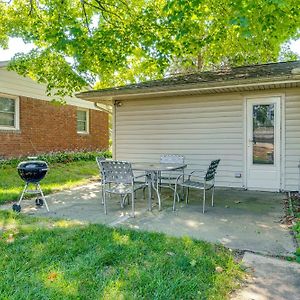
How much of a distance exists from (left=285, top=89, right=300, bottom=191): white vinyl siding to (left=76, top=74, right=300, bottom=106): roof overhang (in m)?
0.33

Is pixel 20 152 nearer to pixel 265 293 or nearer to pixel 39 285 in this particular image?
pixel 39 285

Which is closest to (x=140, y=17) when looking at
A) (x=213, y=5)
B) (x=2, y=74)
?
(x=213, y=5)

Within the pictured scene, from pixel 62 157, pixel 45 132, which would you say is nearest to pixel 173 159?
pixel 62 157

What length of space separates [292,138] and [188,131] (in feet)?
8.48

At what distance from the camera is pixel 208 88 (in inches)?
287

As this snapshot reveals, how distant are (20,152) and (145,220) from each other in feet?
28.5

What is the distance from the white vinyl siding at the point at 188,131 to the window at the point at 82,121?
7087 mm

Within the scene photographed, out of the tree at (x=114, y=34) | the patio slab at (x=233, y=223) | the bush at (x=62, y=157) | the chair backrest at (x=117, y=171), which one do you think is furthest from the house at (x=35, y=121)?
the patio slab at (x=233, y=223)

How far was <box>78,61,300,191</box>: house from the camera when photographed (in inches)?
291

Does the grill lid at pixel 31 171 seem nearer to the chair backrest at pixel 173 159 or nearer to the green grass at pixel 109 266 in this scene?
the green grass at pixel 109 266

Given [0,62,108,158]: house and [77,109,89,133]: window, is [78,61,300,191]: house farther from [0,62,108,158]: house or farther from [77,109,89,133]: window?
[77,109,89,133]: window

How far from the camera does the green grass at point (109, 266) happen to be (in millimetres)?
2732

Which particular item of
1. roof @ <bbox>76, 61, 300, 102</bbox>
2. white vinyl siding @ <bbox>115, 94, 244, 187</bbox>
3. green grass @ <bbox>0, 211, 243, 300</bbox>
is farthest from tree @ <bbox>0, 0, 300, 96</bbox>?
green grass @ <bbox>0, 211, 243, 300</bbox>

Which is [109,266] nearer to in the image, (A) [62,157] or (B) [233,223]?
(B) [233,223]
